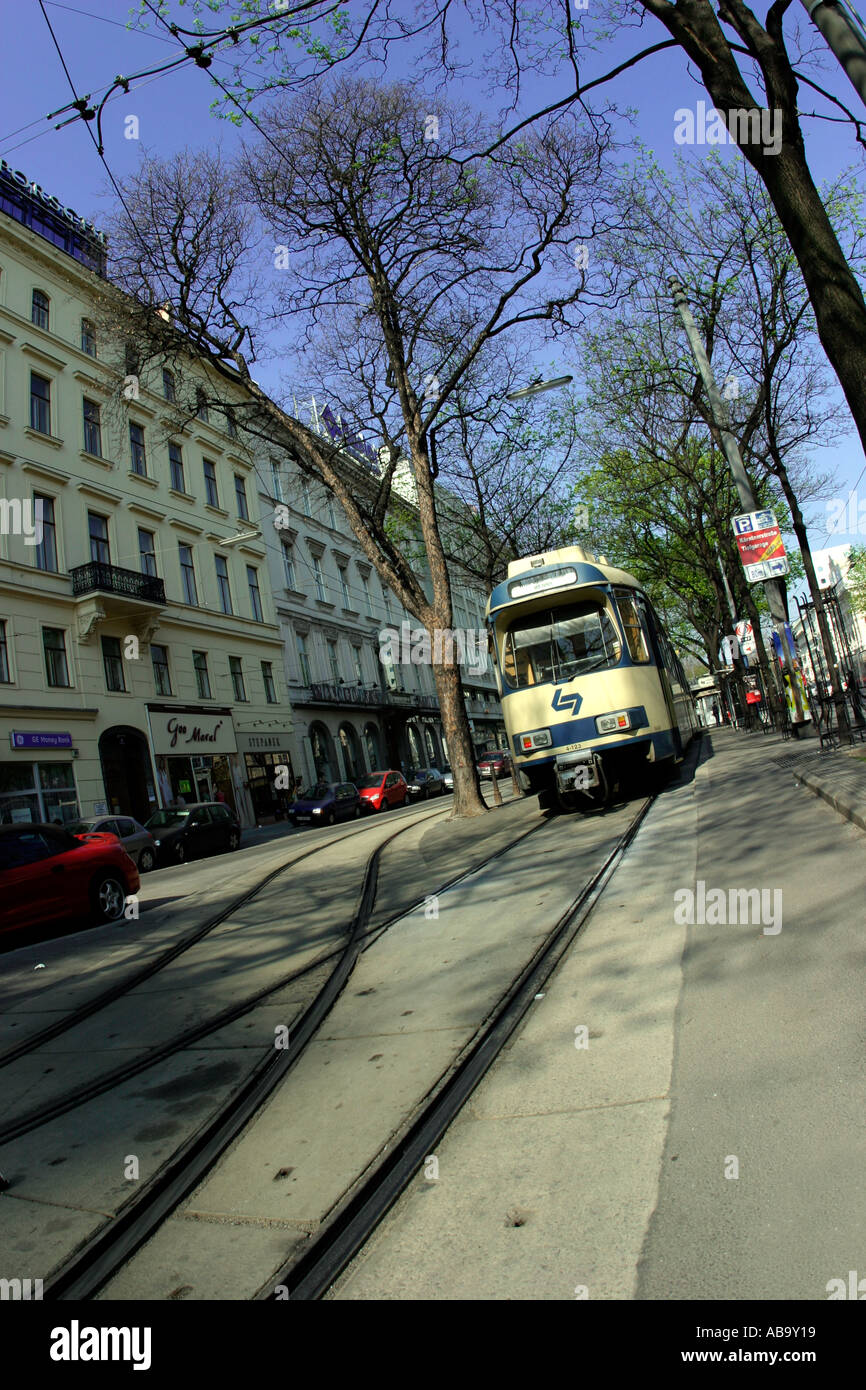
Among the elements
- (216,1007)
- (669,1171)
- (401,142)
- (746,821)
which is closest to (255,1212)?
(669,1171)

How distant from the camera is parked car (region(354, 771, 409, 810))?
106 ft

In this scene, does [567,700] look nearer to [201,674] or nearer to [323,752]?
[201,674]

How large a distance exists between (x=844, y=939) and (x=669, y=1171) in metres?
2.51

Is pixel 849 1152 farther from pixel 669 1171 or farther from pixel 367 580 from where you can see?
pixel 367 580

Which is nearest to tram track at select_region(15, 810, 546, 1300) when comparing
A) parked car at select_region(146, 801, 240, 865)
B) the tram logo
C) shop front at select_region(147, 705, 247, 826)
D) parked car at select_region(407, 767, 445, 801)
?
the tram logo

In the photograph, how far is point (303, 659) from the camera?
1594 inches

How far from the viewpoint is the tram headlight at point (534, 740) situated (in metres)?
12.7

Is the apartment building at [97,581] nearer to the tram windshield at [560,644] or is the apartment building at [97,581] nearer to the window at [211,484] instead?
the window at [211,484]

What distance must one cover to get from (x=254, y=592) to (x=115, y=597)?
37.7ft

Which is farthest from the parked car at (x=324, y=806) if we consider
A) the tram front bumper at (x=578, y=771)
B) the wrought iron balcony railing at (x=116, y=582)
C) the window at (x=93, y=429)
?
the tram front bumper at (x=578, y=771)

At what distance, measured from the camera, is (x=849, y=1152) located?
8.79 feet

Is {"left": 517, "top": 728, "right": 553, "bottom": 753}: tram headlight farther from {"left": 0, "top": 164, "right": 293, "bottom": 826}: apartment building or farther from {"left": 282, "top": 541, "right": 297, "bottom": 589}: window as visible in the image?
{"left": 282, "top": 541, "right": 297, "bottom": 589}: window

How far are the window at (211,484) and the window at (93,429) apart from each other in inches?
250

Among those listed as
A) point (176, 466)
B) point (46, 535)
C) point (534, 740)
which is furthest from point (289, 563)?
point (534, 740)
